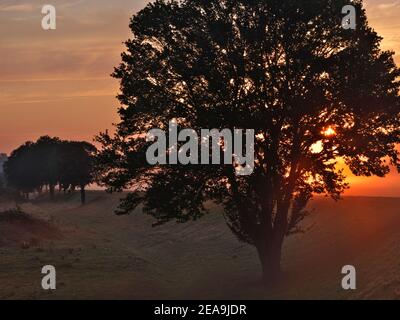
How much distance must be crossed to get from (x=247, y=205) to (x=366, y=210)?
808 inches

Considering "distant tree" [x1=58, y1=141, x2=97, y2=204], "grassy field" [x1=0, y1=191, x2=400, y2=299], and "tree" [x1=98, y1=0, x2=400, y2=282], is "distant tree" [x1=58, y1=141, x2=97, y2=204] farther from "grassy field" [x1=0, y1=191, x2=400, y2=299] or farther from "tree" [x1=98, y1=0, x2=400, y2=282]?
"tree" [x1=98, y1=0, x2=400, y2=282]

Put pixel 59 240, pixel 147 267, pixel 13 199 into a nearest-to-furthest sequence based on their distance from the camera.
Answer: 1. pixel 147 267
2. pixel 59 240
3. pixel 13 199

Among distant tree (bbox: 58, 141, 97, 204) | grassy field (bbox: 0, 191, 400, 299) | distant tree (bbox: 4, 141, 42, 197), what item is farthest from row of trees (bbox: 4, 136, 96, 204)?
grassy field (bbox: 0, 191, 400, 299)

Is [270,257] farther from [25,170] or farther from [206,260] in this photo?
[25,170]

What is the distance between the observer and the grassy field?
32.6 meters

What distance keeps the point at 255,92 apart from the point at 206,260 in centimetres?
2137

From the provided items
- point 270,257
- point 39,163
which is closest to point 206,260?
point 270,257

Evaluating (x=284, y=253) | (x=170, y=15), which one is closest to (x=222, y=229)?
(x=284, y=253)

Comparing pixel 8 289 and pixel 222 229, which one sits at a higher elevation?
pixel 222 229

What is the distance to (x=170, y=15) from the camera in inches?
1243

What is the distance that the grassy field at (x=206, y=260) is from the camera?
32594mm

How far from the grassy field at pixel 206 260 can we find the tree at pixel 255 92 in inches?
230

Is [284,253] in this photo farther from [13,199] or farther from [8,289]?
[13,199]

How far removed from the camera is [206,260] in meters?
48.2
